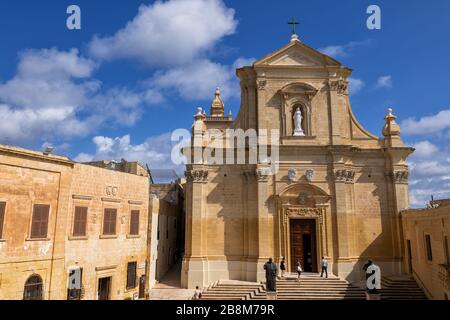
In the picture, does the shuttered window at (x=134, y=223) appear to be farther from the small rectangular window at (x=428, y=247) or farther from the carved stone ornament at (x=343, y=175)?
the small rectangular window at (x=428, y=247)

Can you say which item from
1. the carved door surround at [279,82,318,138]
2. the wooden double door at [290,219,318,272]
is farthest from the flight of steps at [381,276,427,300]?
the carved door surround at [279,82,318,138]

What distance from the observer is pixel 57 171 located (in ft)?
55.5

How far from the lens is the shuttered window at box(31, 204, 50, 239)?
15.7 m

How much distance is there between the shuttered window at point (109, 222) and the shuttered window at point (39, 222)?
11.0 ft

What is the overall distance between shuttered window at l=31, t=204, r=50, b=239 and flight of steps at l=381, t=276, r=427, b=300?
17459 mm

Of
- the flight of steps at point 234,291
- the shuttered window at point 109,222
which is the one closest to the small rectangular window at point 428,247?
the flight of steps at point 234,291

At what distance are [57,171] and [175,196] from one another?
46.3ft

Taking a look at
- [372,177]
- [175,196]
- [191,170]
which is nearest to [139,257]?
[191,170]

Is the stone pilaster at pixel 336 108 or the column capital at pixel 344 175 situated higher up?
the stone pilaster at pixel 336 108

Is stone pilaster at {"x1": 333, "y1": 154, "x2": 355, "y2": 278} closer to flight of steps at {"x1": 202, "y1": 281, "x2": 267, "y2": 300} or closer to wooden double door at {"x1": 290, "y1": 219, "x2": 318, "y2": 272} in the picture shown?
wooden double door at {"x1": 290, "y1": 219, "x2": 318, "y2": 272}

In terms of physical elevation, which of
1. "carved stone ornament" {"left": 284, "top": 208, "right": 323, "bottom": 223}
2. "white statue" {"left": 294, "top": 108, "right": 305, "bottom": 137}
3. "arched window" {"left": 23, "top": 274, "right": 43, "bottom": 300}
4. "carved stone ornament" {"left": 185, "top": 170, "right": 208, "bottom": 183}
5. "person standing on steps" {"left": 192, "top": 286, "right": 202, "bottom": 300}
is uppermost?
"white statue" {"left": 294, "top": 108, "right": 305, "bottom": 137}

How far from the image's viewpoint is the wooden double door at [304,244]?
22312mm

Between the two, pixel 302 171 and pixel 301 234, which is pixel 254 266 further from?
pixel 302 171
